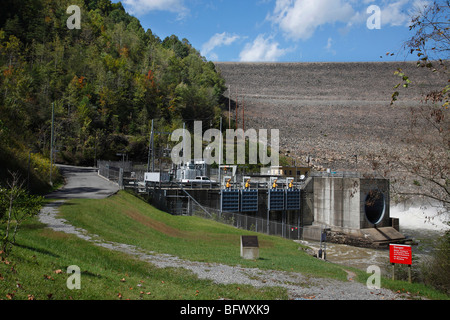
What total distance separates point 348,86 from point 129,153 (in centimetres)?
14057

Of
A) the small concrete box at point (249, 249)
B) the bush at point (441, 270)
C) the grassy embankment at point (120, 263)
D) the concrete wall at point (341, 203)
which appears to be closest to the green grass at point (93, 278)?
the grassy embankment at point (120, 263)

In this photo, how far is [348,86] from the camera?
180875 millimetres

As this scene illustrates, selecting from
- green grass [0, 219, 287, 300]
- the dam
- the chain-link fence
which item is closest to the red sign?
green grass [0, 219, 287, 300]

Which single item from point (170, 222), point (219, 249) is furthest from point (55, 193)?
point (219, 249)

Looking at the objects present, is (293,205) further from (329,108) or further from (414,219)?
(329,108)

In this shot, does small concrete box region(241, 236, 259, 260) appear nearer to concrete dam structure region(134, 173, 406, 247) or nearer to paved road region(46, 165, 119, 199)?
paved road region(46, 165, 119, 199)

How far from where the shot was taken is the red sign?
15578 millimetres

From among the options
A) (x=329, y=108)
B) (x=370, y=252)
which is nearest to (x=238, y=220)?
(x=370, y=252)

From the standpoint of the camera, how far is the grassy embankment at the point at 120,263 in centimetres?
934

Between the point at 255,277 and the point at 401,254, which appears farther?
the point at 401,254

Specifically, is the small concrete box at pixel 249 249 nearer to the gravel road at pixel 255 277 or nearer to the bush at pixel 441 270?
the gravel road at pixel 255 277

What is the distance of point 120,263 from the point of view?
1385cm

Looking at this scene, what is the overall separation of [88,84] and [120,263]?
73620mm

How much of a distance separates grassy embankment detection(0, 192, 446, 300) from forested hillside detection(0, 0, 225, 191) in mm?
25618
